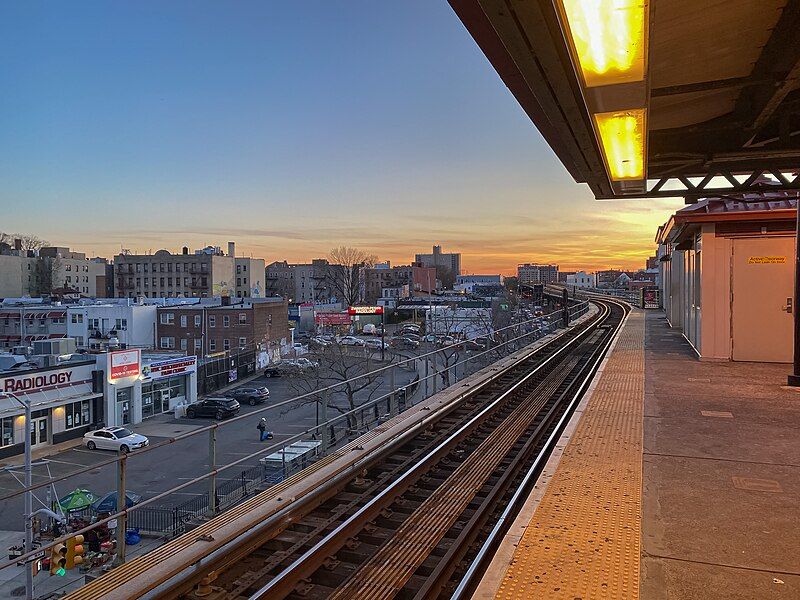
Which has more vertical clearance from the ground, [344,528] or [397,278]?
[397,278]

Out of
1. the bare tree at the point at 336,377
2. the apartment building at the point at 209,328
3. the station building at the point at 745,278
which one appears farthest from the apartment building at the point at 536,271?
the station building at the point at 745,278

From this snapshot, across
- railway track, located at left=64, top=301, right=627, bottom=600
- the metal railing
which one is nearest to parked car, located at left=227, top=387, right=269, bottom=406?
the metal railing

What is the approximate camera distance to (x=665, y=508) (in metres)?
4.87

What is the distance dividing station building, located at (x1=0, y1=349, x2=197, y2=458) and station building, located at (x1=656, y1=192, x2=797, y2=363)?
85.8 feet

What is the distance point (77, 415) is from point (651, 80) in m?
31.8

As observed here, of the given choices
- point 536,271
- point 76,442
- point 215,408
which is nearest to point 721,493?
point 215,408

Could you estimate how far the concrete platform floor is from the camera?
3.70m

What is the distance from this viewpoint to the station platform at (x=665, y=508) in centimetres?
366

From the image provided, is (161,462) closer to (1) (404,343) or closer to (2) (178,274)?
(1) (404,343)

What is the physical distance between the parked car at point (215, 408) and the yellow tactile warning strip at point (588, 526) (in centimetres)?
2696

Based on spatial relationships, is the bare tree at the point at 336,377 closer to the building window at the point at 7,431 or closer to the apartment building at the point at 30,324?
the building window at the point at 7,431

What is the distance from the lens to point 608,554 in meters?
4.03

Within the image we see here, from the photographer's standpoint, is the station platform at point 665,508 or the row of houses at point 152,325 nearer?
the station platform at point 665,508

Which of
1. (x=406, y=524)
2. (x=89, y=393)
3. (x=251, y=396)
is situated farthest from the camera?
(x=251, y=396)
